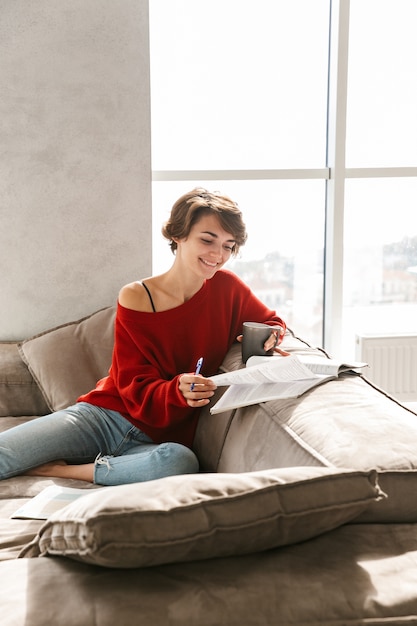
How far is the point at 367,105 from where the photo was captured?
3.74 m

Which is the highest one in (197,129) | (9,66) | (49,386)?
(9,66)

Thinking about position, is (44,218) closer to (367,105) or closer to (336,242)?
(336,242)

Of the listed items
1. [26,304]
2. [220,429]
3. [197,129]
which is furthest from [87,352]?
[197,129]

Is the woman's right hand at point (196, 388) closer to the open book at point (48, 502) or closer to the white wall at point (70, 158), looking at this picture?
the open book at point (48, 502)

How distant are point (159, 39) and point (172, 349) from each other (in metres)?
1.79

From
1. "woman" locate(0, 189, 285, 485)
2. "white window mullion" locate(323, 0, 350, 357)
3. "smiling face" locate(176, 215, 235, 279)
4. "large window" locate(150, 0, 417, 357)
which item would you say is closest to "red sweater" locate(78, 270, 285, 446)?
"woman" locate(0, 189, 285, 485)

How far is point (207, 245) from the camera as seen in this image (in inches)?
94.9

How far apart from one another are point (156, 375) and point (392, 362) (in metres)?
1.80

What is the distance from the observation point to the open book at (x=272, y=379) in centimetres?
201

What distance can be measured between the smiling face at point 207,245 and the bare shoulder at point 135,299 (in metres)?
0.18

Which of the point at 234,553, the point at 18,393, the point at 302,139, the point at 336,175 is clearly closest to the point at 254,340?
the point at 18,393

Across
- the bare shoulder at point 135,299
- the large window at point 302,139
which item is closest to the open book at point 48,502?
the bare shoulder at point 135,299

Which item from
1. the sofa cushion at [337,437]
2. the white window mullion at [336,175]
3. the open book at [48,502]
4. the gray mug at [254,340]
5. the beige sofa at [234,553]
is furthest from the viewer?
the white window mullion at [336,175]

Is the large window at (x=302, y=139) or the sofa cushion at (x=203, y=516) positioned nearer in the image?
the sofa cushion at (x=203, y=516)
